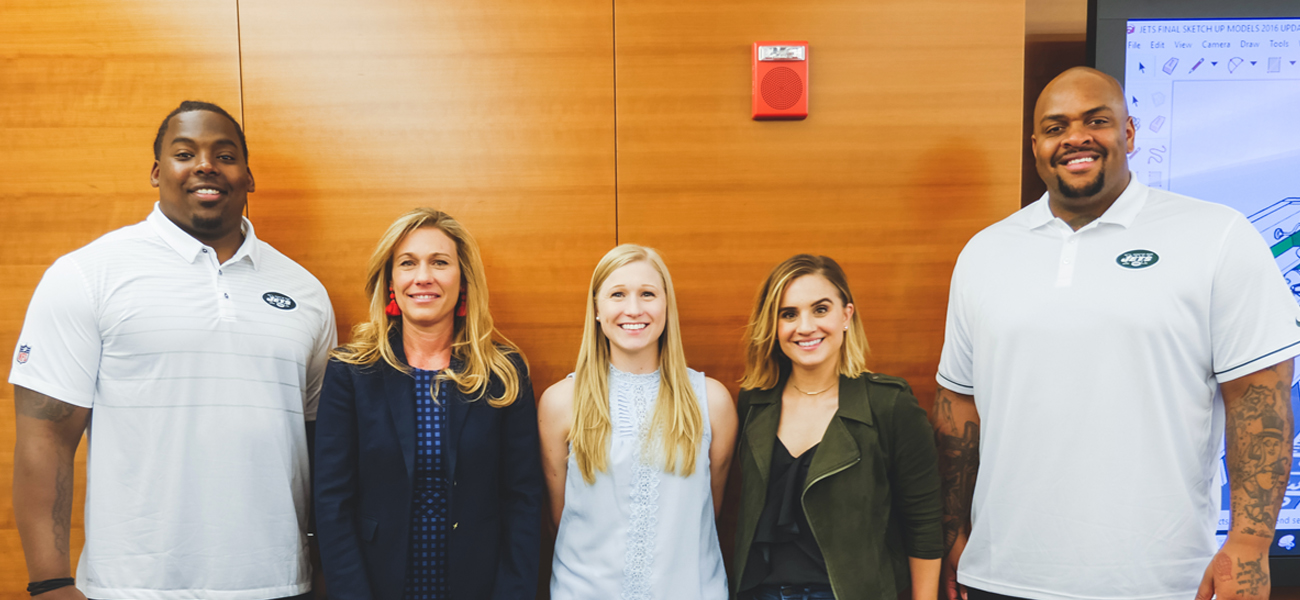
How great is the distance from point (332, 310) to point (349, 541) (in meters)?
0.83

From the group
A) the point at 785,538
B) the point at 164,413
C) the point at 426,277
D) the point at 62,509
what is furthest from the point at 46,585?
the point at 785,538

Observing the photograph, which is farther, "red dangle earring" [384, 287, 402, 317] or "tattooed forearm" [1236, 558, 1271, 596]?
"red dangle earring" [384, 287, 402, 317]

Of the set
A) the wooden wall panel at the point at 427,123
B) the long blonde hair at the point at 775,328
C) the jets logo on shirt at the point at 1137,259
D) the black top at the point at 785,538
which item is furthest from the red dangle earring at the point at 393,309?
the jets logo on shirt at the point at 1137,259

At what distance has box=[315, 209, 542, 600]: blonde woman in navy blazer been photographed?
5.90ft

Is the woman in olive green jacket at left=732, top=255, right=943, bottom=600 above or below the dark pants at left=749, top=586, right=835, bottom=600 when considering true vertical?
above

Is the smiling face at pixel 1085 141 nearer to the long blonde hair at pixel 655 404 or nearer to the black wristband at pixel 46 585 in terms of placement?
the long blonde hair at pixel 655 404

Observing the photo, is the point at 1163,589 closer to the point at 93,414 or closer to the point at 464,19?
the point at 464,19

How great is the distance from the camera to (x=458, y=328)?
6.85 feet

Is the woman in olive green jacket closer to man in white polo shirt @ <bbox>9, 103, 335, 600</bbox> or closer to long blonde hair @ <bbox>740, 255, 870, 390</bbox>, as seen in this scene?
long blonde hair @ <bbox>740, 255, 870, 390</bbox>

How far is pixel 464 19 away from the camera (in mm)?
2365

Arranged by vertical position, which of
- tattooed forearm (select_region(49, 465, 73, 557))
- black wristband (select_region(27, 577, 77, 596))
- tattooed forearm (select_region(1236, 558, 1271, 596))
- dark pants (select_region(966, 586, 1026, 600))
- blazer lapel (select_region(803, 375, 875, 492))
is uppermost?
blazer lapel (select_region(803, 375, 875, 492))

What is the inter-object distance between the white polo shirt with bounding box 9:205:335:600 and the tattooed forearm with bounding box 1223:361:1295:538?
2664 mm

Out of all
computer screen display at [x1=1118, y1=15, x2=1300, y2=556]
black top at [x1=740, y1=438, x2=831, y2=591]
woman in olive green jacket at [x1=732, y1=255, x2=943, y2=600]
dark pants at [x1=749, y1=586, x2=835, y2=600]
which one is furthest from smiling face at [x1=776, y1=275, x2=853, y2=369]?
computer screen display at [x1=1118, y1=15, x2=1300, y2=556]

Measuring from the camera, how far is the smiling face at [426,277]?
6.27ft
